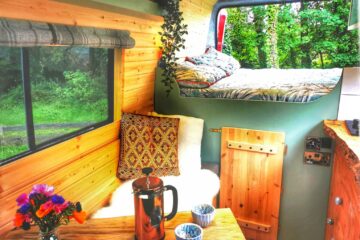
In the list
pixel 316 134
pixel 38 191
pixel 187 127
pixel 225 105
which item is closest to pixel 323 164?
pixel 316 134

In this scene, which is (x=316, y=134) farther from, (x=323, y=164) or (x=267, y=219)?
(x=267, y=219)

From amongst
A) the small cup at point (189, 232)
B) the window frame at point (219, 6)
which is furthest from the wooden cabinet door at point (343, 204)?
the window frame at point (219, 6)

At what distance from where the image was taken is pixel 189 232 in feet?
3.78

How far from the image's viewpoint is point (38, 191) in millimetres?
1007

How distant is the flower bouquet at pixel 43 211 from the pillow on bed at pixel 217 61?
2.42 m

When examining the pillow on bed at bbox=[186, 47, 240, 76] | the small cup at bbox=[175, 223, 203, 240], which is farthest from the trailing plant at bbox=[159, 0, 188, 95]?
the small cup at bbox=[175, 223, 203, 240]

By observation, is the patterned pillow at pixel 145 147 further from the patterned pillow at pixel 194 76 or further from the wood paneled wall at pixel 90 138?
the patterned pillow at pixel 194 76

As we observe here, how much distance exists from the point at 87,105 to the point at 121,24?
620 millimetres

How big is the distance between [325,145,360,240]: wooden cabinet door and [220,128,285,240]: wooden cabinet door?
38cm

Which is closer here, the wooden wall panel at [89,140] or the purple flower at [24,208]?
the purple flower at [24,208]

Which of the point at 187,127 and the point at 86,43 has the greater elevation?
the point at 86,43

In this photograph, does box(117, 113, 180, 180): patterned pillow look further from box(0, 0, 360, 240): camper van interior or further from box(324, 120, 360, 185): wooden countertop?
box(324, 120, 360, 185): wooden countertop

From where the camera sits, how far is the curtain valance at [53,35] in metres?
1.26

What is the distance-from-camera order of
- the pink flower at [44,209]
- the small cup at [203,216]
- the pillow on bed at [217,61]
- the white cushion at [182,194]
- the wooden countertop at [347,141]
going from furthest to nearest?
the pillow on bed at [217,61]
the white cushion at [182,194]
the wooden countertop at [347,141]
the small cup at [203,216]
the pink flower at [44,209]
